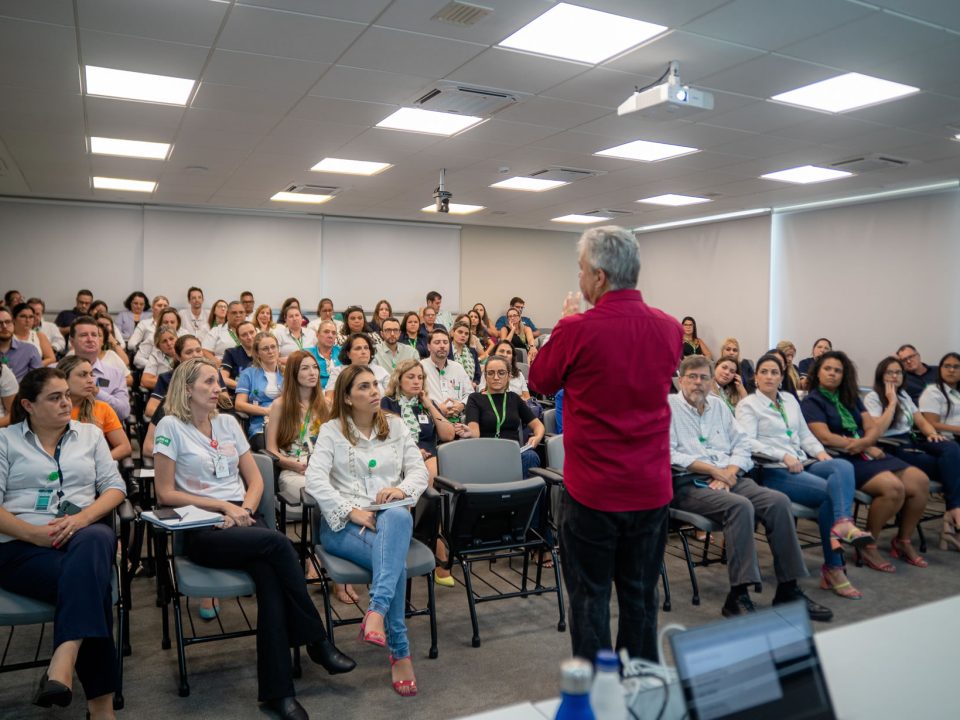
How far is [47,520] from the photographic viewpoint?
2855mm

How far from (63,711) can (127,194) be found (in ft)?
26.4

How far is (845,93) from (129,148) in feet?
19.8

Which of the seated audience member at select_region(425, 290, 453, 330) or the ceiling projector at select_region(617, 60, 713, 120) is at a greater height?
the ceiling projector at select_region(617, 60, 713, 120)

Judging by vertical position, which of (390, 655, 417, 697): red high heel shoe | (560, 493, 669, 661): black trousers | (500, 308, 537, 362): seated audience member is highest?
→ (500, 308, 537, 362): seated audience member

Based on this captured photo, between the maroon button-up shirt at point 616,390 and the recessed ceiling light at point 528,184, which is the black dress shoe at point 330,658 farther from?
the recessed ceiling light at point 528,184

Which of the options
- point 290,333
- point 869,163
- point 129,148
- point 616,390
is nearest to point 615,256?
point 616,390

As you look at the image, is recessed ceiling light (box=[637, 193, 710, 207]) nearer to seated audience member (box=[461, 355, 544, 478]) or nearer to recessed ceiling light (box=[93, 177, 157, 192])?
seated audience member (box=[461, 355, 544, 478])

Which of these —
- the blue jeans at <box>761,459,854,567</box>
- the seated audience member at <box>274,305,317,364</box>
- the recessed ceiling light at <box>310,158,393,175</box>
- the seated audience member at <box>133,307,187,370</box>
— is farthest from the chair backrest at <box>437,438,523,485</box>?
the recessed ceiling light at <box>310,158,393,175</box>

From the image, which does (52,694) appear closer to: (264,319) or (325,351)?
(325,351)

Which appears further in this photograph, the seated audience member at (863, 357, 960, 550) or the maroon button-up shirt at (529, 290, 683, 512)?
the seated audience member at (863, 357, 960, 550)

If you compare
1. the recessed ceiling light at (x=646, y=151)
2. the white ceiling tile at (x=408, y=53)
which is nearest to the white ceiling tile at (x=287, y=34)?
the white ceiling tile at (x=408, y=53)

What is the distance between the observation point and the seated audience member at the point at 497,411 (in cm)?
476

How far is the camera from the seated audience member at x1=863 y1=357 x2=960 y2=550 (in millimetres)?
4879

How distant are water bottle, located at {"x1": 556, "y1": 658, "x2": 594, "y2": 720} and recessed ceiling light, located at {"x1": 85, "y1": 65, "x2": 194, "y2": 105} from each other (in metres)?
4.72
